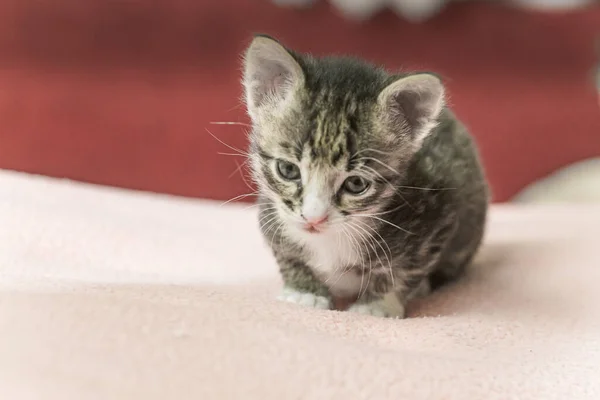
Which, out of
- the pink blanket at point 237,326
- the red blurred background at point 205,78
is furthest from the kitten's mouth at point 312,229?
the red blurred background at point 205,78

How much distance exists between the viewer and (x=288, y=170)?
105cm

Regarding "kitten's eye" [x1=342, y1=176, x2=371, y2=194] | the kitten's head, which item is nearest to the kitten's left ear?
the kitten's head

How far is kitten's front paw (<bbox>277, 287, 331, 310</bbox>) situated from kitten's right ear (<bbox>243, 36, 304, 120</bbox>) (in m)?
0.30

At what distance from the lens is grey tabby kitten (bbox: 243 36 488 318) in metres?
1.01

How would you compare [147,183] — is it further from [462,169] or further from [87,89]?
[462,169]

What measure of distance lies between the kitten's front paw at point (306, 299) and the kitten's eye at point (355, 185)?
198 millimetres

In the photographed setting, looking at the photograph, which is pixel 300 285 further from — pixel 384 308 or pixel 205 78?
pixel 205 78

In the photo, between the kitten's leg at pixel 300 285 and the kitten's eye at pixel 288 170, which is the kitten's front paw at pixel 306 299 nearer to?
the kitten's leg at pixel 300 285

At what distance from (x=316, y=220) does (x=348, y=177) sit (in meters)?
0.09

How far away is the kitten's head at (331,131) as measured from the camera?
1.00 metres

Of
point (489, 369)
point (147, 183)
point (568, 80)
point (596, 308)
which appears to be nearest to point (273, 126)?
point (489, 369)

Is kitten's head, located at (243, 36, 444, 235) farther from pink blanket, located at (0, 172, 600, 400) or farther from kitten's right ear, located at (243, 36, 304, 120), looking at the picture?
A: pink blanket, located at (0, 172, 600, 400)

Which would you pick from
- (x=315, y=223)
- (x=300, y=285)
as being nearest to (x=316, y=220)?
(x=315, y=223)

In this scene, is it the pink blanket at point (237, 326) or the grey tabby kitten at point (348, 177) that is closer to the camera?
the pink blanket at point (237, 326)
